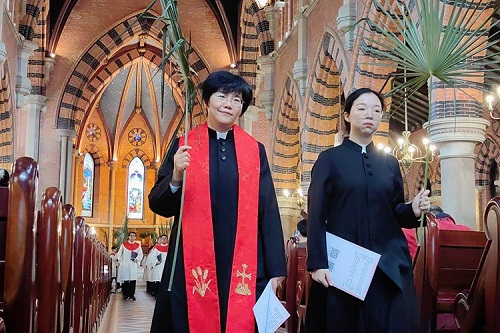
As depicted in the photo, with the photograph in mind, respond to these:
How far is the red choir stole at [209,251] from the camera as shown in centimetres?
281

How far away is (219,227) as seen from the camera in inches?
114

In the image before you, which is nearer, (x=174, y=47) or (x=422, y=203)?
(x=174, y=47)

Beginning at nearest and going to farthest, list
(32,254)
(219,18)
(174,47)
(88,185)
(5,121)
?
1. (174,47)
2. (32,254)
3. (5,121)
4. (219,18)
5. (88,185)

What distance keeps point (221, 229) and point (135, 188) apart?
108 feet

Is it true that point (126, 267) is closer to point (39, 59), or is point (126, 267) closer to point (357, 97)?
point (39, 59)

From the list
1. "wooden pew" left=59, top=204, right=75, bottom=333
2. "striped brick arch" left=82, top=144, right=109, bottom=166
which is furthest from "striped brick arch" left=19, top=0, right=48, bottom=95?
"wooden pew" left=59, top=204, right=75, bottom=333

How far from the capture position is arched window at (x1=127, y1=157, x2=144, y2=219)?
1380 inches

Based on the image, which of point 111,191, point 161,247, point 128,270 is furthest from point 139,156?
point 128,270

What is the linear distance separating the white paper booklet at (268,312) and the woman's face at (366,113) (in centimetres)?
91

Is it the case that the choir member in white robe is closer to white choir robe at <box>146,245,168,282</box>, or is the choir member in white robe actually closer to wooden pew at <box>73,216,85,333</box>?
white choir robe at <box>146,245,168,282</box>

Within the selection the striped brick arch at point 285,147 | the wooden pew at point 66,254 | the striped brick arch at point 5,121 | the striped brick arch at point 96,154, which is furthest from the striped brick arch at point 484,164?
the striped brick arch at point 96,154

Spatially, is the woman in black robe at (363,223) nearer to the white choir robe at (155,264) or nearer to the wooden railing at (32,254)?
the wooden railing at (32,254)

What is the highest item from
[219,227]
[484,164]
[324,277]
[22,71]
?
[22,71]

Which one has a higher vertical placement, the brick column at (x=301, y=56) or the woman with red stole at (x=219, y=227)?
the brick column at (x=301, y=56)
